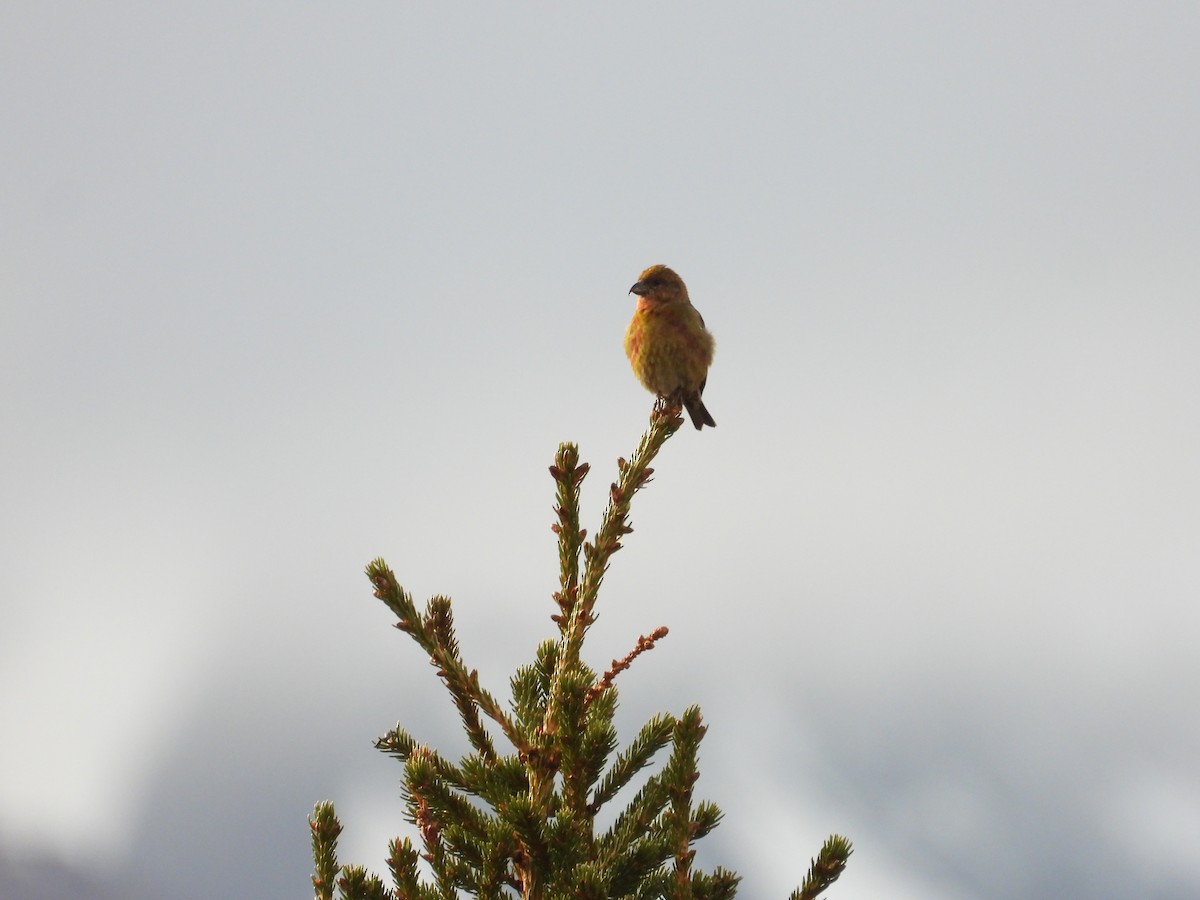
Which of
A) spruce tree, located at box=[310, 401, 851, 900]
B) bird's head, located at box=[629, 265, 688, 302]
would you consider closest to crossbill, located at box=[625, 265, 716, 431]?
bird's head, located at box=[629, 265, 688, 302]

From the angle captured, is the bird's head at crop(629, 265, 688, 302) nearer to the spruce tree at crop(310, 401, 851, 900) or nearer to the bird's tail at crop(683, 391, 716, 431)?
the bird's tail at crop(683, 391, 716, 431)

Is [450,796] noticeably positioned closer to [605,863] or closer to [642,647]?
[605,863]

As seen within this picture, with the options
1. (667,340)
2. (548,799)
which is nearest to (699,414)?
(667,340)

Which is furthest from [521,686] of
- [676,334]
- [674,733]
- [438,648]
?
[676,334]

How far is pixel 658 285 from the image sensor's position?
9305mm

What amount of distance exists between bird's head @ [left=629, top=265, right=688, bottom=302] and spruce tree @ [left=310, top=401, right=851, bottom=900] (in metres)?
5.46

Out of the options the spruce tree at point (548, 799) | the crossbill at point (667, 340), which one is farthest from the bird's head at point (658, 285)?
the spruce tree at point (548, 799)

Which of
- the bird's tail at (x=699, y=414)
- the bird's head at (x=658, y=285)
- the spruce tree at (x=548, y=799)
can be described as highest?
the bird's head at (x=658, y=285)

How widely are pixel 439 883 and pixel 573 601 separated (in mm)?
1129

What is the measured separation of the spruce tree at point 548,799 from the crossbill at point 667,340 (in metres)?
4.92

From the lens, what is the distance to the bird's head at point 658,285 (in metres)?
9.27

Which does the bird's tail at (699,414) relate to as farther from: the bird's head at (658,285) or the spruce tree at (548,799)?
the spruce tree at (548,799)

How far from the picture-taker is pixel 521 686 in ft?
13.0

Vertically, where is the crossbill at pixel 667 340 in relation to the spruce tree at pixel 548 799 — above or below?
above
